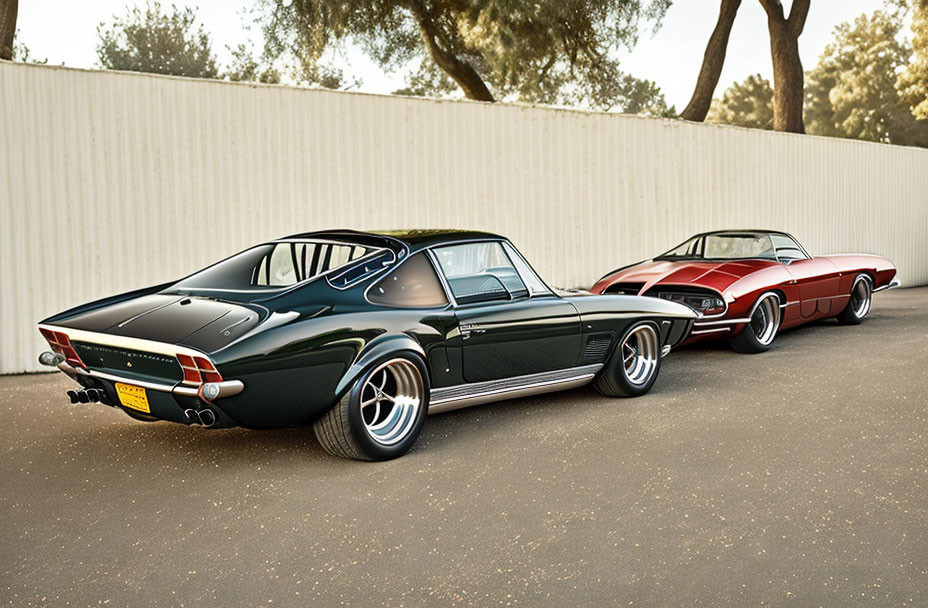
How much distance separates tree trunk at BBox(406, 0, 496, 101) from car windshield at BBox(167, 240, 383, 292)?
755 inches

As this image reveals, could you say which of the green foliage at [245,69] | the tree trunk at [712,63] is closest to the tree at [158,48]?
the green foliage at [245,69]

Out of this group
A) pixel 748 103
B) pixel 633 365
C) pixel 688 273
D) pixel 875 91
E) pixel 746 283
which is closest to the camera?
pixel 633 365

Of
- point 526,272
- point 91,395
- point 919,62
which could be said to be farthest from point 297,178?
point 919,62

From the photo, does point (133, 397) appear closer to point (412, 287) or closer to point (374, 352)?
point (374, 352)

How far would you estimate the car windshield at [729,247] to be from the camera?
31.8 ft

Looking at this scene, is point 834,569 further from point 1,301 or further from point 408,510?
point 1,301

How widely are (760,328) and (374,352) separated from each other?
216 inches

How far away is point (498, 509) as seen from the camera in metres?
4.25

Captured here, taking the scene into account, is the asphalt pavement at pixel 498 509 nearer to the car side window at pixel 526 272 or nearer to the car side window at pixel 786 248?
the car side window at pixel 526 272

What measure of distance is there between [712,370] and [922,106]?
123 feet

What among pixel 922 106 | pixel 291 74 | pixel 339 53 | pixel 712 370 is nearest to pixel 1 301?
pixel 712 370

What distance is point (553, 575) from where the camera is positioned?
3438 mm

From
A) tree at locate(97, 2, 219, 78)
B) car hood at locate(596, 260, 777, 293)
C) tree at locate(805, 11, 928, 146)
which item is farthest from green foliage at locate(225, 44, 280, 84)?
tree at locate(805, 11, 928, 146)

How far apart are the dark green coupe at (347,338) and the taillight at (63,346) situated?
0.04 feet
